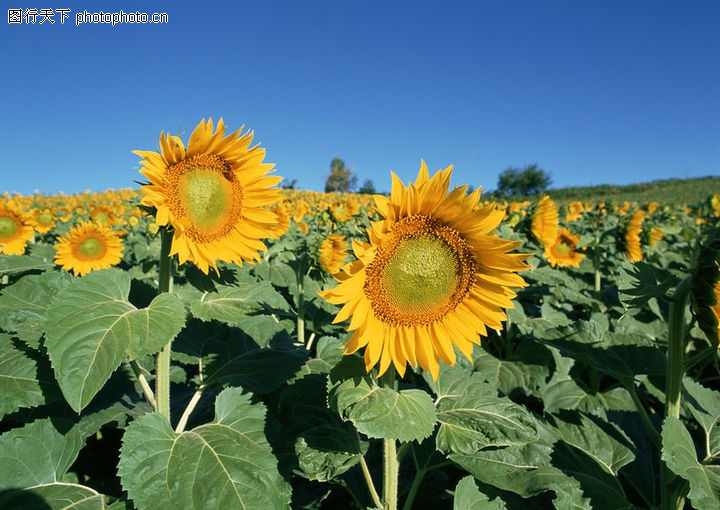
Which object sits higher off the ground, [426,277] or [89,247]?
[89,247]

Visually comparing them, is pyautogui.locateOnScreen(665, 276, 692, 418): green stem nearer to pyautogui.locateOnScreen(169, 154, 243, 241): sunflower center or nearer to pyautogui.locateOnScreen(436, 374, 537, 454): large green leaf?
pyautogui.locateOnScreen(436, 374, 537, 454): large green leaf

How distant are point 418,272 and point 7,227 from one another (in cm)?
559

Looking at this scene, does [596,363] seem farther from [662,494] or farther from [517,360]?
[517,360]

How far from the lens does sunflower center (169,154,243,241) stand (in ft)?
5.84

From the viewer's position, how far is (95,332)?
148 centimetres

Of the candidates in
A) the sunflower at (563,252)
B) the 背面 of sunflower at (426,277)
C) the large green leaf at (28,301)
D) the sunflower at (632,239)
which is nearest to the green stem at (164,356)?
the large green leaf at (28,301)

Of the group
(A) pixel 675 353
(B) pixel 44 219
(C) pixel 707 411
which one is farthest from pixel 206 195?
(B) pixel 44 219

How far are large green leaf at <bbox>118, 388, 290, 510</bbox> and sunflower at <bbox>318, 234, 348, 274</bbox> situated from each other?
258 cm

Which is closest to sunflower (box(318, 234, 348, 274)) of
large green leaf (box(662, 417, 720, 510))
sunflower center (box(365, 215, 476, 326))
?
sunflower center (box(365, 215, 476, 326))

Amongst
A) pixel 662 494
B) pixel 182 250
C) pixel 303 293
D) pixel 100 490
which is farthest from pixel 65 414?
pixel 662 494

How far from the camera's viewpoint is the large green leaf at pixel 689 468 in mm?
1485

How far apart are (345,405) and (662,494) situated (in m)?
1.44

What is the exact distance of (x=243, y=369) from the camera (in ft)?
6.91

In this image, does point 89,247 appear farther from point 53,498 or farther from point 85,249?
point 53,498
